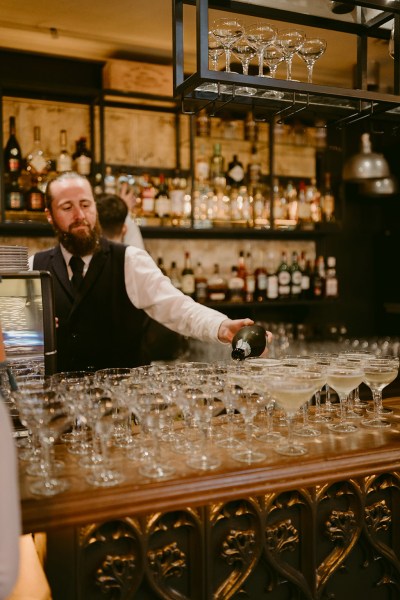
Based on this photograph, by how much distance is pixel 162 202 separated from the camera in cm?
441

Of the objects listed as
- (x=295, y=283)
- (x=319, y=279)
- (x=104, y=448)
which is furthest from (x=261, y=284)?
(x=104, y=448)

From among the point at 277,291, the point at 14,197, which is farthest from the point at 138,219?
the point at 277,291

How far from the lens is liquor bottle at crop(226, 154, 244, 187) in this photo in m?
4.70

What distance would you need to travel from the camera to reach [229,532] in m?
1.57

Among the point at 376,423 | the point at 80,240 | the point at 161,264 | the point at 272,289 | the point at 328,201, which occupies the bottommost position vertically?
the point at 376,423

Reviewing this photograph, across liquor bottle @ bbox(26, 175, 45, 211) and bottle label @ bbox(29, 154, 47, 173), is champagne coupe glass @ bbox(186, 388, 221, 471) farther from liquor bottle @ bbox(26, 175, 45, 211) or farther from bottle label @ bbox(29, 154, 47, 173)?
bottle label @ bbox(29, 154, 47, 173)

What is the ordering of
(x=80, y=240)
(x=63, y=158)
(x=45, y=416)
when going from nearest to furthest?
1. (x=45, y=416)
2. (x=80, y=240)
3. (x=63, y=158)

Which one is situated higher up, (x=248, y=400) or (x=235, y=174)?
(x=235, y=174)

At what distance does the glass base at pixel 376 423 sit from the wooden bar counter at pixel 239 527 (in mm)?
33

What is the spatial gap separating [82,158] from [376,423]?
3.01 m

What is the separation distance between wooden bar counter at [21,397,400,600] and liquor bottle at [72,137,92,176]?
287 cm

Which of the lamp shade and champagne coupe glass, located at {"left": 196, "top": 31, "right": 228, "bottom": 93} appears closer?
champagne coupe glass, located at {"left": 196, "top": 31, "right": 228, "bottom": 93}

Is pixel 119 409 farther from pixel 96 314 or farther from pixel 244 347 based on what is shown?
pixel 96 314

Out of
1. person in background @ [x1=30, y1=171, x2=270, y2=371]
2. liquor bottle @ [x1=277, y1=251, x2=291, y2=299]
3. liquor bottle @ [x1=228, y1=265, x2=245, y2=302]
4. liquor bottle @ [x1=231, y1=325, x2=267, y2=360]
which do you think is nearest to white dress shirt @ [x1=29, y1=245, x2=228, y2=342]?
person in background @ [x1=30, y1=171, x2=270, y2=371]
